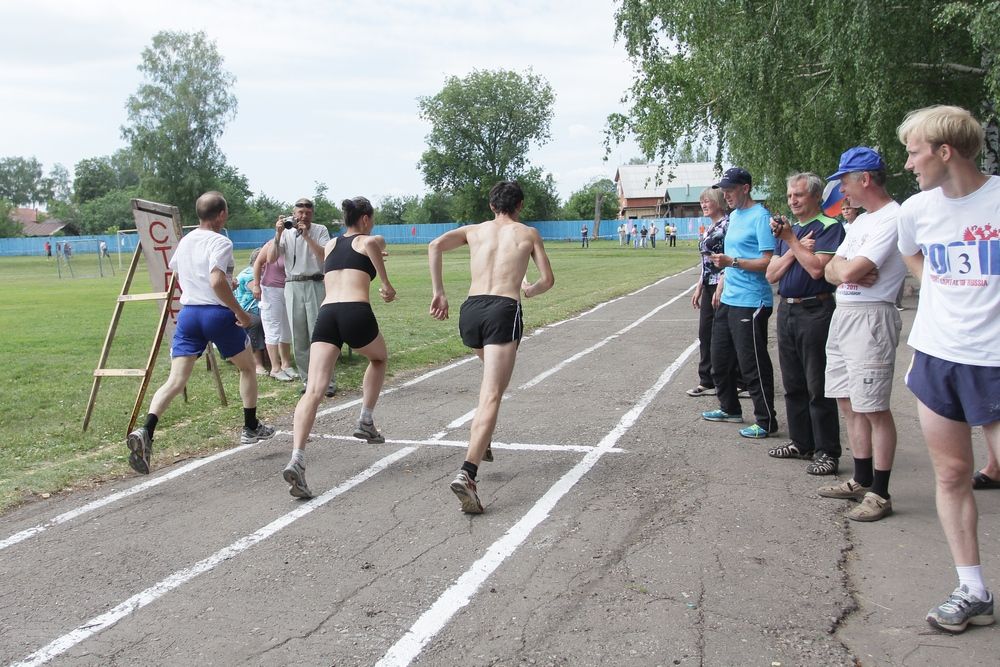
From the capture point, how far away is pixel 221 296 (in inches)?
241

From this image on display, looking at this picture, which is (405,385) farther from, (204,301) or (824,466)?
(824,466)

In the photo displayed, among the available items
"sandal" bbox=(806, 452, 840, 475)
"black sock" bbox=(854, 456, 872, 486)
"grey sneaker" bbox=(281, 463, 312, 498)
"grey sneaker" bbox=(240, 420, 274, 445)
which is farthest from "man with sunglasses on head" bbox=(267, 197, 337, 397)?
"black sock" bbox=(854, 456, 872, 486)

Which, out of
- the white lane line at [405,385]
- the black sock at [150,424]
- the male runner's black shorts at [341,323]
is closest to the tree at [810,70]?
the white lane line at [405,385]

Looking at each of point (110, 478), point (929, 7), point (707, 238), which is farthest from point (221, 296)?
point (929, 7)

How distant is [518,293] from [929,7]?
36.5 feet

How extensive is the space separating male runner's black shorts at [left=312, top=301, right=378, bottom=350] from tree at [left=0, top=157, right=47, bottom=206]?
178m

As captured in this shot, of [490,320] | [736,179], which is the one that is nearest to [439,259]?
[490,320]

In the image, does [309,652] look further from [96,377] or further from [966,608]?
[96,377]

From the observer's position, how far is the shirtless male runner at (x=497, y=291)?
17.0ft

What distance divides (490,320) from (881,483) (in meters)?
2.53

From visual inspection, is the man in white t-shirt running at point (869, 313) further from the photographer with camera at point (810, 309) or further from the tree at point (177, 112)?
the tree at point (177, 112)

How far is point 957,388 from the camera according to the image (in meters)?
3.29

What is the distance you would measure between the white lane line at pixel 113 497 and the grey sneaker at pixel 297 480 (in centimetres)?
118

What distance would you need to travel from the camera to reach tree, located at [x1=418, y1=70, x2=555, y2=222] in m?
82.3
